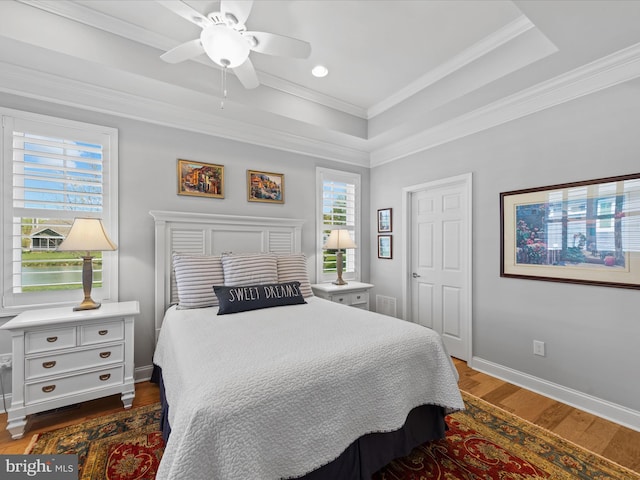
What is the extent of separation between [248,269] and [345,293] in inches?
50.7

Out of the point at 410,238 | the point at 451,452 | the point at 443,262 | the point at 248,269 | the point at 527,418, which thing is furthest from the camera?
the point at 410,238

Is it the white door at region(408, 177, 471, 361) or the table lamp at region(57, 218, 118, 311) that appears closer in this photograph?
the table lamp at region(57, 218, 118, 311)

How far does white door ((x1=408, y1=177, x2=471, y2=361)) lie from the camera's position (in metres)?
3.13

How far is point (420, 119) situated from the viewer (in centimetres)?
306

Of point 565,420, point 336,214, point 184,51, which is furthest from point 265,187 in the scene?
point 565,420

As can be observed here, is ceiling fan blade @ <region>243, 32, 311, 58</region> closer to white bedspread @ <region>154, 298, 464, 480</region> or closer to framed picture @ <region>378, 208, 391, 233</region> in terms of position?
white bedspread @ <region>154, 298, 464, 480</region>

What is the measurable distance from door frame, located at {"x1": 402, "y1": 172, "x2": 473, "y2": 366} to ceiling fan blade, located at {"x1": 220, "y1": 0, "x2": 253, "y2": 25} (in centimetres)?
250

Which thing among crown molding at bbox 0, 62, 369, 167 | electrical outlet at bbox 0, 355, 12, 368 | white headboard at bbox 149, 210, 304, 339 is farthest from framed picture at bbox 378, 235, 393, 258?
electrical outlet at bbox 0, 355, 12, 368

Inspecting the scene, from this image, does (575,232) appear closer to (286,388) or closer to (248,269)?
(286,388)

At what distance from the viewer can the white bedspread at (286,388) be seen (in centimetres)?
107

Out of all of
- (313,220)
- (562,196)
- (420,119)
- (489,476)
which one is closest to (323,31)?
(420,119)

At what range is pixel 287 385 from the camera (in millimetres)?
1253

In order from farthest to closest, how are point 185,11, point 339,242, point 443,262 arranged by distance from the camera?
point 339,242, point 443,262, point 185,11

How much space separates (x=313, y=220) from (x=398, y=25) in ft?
7.16
